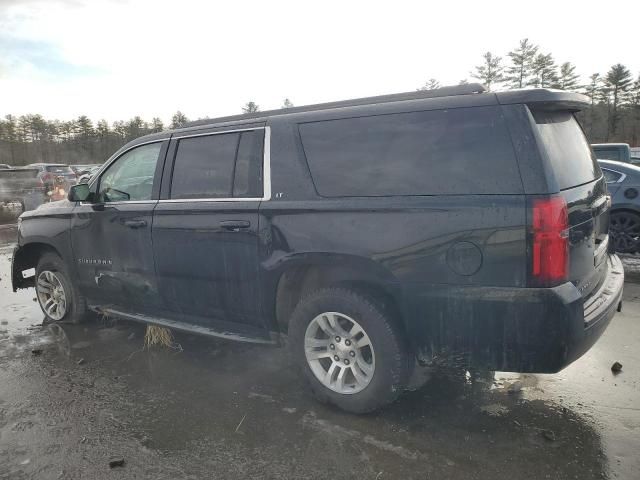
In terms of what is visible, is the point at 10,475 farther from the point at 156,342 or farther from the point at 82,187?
the point at 82,187

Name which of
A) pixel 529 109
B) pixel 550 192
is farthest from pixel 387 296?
pixel 529 109

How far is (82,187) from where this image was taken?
184 inches

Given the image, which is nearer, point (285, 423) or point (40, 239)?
point (285, 423)

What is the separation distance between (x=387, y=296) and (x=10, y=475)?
2391 mm

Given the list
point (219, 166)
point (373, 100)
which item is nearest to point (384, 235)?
point (373, 100)

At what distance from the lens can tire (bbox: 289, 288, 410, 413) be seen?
3.00 metres

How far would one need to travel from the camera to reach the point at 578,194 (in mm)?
2832

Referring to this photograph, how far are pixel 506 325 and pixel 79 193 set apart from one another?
3.97 meters

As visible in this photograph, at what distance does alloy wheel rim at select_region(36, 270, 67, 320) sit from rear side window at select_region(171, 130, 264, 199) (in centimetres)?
225

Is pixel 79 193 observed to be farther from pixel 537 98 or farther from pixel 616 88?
pixel 616 88

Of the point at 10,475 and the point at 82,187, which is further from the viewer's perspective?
the point at 82,187

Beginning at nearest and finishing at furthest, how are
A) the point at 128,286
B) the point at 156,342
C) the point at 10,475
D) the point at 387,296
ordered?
the point at 10,475 < the point at 387,296 < the point at 128,286 < the point at 156,342

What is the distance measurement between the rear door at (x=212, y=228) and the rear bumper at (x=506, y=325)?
1286mm

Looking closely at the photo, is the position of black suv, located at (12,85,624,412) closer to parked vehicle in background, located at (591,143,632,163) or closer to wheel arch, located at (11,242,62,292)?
wheel arch, located at (11,242,62,292)
